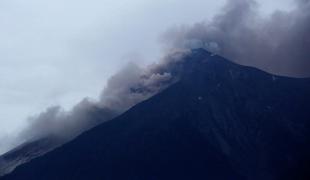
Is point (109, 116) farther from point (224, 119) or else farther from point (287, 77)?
point (287, 77)

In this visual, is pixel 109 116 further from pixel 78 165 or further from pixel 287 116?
pixel 287 116

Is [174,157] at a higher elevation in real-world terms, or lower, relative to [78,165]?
lower

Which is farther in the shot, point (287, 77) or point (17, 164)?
point (287, 77)

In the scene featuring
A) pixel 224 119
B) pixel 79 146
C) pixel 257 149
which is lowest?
pixel 257 149

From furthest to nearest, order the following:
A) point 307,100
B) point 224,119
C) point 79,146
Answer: point 307,100
point 224,119
point 79,146

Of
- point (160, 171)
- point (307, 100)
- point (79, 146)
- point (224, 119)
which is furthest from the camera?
point (307, 100)

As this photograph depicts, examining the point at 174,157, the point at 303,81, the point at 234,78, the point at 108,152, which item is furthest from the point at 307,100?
the point at 108,152
